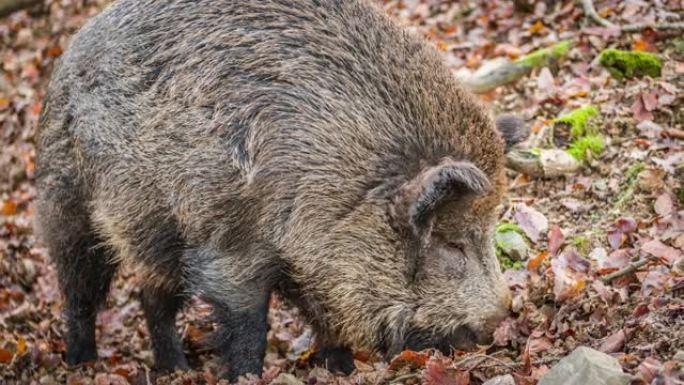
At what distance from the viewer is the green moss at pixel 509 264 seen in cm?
613

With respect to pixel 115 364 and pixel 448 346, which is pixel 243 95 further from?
pixel 115 364

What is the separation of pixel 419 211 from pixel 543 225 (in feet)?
6.10

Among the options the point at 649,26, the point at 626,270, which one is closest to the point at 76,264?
the point at 626,270

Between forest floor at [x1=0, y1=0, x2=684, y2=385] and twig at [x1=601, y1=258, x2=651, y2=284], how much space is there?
0.01 metres

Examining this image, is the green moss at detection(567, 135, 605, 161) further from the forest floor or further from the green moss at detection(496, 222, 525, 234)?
the green moss at detection(496, 222, 525, 234)

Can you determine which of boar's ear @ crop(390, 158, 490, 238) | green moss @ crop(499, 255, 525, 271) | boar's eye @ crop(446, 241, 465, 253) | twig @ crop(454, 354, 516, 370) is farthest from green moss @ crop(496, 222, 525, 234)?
twig @ crop(454, 354, 516, 370)

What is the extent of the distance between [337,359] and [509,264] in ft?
4.38

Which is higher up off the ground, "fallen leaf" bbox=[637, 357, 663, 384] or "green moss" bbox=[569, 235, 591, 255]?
"fallen leaf" bbox=[637, 357, 663, 384]

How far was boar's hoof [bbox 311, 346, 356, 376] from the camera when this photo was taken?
582cm

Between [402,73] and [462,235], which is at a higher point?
[402,73]

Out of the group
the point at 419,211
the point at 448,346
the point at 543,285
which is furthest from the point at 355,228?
the point at 543,285

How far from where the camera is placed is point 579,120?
281 inches

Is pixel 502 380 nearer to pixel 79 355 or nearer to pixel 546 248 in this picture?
pixel 546 248

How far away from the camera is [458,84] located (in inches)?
208
